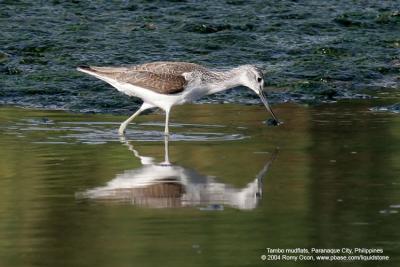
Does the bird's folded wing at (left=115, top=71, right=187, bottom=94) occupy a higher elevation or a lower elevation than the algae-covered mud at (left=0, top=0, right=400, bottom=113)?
higher

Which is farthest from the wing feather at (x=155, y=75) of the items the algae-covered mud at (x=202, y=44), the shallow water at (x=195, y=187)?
the algae-covered mud at (x=202, y=44)

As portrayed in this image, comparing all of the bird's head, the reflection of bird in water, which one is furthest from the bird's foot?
the reflection of bird in water

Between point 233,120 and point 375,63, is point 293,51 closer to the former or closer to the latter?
point 375,63

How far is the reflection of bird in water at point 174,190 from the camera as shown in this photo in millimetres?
9578

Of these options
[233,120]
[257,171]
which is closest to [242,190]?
[257,171]

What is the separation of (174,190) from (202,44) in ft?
26.7

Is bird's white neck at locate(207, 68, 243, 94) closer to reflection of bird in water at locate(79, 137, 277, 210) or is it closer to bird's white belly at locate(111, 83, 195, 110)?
bird's white belly at locate(111, 83, 195, 110)

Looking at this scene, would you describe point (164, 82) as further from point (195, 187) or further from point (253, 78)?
point (195, 187)

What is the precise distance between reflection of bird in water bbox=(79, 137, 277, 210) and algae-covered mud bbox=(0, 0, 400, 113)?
4.43 m

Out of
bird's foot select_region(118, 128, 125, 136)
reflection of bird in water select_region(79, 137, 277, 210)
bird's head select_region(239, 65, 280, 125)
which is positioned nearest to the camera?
reflection of bird in water select_region(79, 137, 277, 210)

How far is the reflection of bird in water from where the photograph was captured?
377 inches

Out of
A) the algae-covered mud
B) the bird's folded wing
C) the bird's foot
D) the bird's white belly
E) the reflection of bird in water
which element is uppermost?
the reflection of bird in water

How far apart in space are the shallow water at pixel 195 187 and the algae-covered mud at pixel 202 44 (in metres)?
1.41

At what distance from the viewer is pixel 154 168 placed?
434 inches
